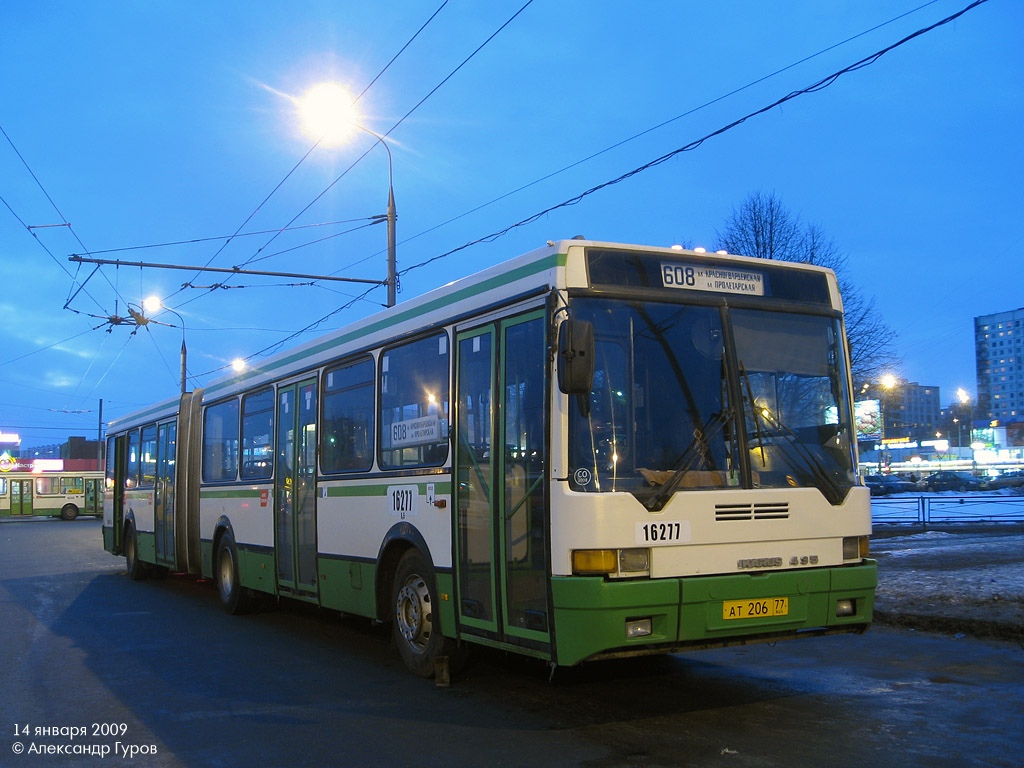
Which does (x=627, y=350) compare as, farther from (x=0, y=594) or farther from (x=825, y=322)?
(x=0, y=594)

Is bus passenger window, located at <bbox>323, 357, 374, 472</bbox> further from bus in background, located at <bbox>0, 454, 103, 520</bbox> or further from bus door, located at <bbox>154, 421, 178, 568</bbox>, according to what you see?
bus in background, located at <bbox>0, 454, 103, 520</bbox>

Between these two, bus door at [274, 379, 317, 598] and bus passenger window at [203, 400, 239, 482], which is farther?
bus passenger window at [203, 400, 239, 482]

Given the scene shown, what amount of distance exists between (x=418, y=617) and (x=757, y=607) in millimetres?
2979

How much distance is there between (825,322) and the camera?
24.2ft

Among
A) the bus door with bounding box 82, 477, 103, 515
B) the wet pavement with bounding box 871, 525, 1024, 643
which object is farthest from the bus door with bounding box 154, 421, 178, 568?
the bus door with bounding box 82, 477, 103, 515

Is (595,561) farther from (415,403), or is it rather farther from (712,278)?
(415,403)

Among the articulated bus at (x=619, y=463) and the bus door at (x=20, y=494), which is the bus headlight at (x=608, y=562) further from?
the bus door at (x=20, y=494)

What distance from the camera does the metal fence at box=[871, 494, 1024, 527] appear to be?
2724cm

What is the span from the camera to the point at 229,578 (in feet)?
43.5

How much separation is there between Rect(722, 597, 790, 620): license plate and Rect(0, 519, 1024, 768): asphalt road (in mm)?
716

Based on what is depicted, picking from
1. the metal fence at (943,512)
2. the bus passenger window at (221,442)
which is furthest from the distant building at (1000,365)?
the bus passenger window at (221,442)

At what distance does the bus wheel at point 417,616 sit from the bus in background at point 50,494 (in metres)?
51.8

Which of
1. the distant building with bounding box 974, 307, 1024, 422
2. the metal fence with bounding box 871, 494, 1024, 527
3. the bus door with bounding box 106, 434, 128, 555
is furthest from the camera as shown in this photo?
the distant building with bounding box 974, 307, 1024, 422

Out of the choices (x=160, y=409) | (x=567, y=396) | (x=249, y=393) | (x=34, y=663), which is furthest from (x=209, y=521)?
(x=567, y=396)
